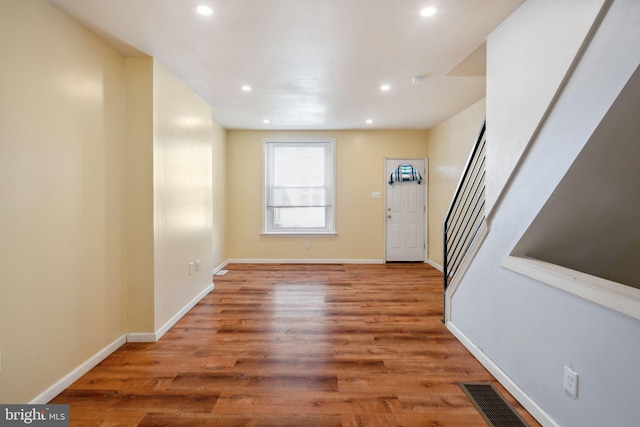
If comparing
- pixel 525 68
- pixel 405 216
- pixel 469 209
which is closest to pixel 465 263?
pixel 525 68

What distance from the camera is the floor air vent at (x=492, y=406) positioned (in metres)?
1.74

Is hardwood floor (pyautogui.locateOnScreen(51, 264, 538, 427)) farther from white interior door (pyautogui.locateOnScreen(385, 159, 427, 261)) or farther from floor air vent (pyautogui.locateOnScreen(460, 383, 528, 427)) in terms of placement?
white interior door (pyautogui.locateOnScreen(385, 159, 427, 261))

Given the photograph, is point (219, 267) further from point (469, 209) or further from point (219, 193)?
point (469, 209)

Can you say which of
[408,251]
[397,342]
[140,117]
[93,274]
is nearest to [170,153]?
[140,117]

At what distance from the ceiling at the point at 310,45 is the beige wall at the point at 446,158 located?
16.5 inches

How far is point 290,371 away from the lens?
2.27 meters

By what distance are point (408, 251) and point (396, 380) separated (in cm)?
402

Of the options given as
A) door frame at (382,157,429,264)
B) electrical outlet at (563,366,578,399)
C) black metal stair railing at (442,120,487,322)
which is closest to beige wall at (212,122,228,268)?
door frame at (382,157,429,264)

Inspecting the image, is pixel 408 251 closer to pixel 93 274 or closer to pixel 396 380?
pixel 396 380

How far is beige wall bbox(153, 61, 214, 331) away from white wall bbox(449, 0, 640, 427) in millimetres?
2817

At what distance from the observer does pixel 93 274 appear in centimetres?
234

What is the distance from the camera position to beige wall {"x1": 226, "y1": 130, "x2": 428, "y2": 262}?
231 inches

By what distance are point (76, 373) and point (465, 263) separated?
10.2 ft

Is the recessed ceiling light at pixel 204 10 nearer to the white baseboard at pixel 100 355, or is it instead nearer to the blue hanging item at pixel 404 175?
the white baseboard at pixel 100 355
